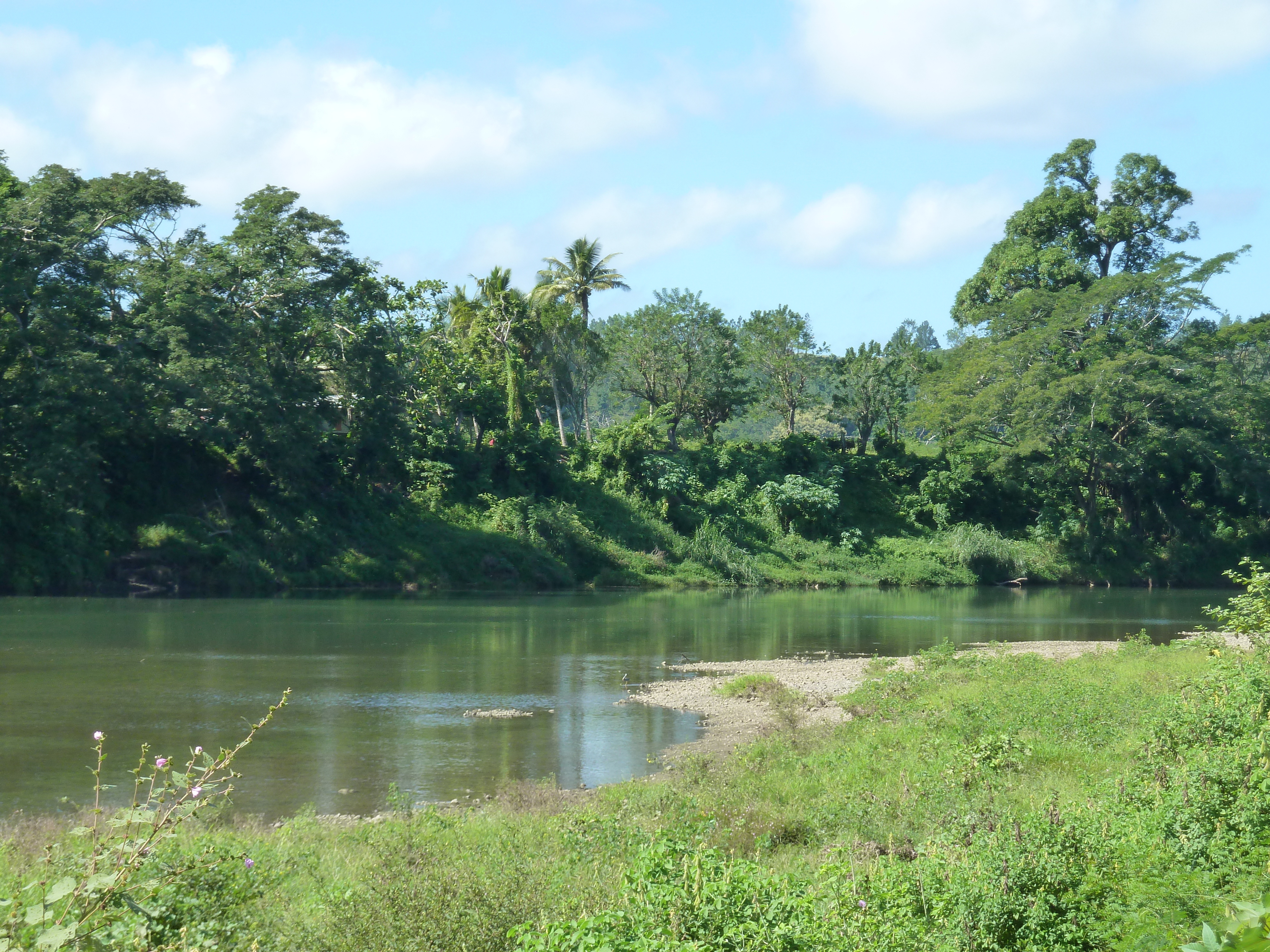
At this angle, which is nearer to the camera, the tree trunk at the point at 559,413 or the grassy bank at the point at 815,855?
the grassy bank at the point at 815,855

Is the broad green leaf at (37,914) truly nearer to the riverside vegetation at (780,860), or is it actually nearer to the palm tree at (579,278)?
the riverside vegetation at (780,860)

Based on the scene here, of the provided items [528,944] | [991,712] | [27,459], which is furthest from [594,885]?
[27,459]

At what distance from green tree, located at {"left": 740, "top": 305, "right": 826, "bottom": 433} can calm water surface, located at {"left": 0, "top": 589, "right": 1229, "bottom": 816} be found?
21.3 m

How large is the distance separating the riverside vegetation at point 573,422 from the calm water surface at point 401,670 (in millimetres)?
4670

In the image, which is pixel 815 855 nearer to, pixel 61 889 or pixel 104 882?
pixel 104 882

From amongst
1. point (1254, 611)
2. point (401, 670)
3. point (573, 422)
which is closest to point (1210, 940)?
point (1254, 611)

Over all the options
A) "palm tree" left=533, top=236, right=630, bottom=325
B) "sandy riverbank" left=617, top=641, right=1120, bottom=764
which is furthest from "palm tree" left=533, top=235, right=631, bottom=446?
"sandy riverbank" left=617, top=641, right=1120, bottom=764

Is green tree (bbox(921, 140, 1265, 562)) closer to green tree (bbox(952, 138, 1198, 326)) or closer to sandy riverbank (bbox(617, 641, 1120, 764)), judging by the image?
green tree (bbox(952, 138, 1198, 326))

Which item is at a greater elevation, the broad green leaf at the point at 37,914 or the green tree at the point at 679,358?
the green tree at the point at 679,358

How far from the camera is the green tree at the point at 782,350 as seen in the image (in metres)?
61.7

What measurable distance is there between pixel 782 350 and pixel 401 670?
41.3 m

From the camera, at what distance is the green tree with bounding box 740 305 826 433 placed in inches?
2430

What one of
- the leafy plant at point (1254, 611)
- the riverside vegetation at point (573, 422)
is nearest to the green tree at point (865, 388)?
the riverside vegetation at point (573, 422)

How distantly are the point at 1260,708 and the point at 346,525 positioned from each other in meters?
38.2
